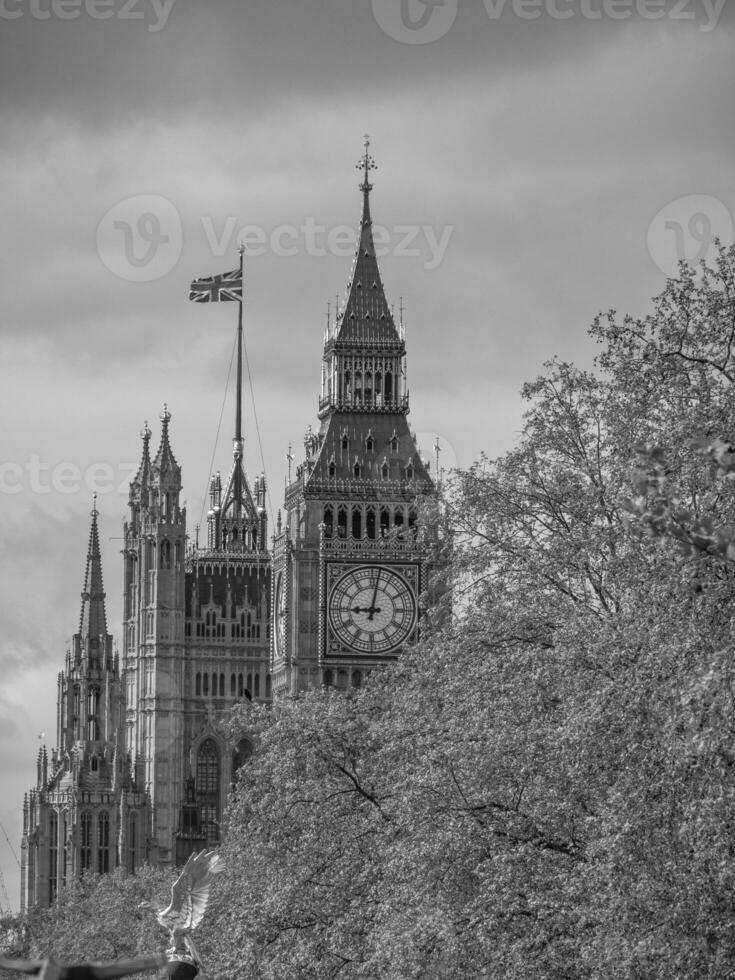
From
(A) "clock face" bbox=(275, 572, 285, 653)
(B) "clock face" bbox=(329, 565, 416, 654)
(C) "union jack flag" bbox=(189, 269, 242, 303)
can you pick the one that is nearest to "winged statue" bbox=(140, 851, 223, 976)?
(B) "clock face" bbox=(329, 565, 416, 654)

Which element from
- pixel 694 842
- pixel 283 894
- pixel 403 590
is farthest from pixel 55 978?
pixel 403 590

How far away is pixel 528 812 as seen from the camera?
201 feet

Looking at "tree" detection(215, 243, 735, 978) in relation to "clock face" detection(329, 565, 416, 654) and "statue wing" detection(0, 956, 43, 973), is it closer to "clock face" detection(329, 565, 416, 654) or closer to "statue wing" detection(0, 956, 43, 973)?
"statue wing" detection(0, 956, 43, 973)

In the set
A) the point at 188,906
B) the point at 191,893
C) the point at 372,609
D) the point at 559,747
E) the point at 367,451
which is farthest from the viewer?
the point at 367,451

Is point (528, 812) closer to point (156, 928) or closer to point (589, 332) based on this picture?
point (589, 332)

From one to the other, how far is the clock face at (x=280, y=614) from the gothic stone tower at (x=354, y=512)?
0.35 meters

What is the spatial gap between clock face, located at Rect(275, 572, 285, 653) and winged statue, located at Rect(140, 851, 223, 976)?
319 ft

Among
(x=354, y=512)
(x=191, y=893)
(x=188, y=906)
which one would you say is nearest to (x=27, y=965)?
(x=188, y=906)

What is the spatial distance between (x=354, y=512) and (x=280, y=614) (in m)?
12.5

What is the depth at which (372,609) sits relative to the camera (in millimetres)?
163500

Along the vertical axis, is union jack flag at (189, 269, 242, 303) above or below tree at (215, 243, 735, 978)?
above

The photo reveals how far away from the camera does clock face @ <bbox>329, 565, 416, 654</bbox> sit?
16150 centimetres

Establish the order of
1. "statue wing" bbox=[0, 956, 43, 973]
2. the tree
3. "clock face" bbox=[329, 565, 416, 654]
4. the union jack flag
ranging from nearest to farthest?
"statue wing" bbox=[0, 956, 43, 973] → the tree → "clock face" bbox=[329, 565, 416, 654] → the union jack flag

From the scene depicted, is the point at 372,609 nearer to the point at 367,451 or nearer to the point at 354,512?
the point at 354,512
